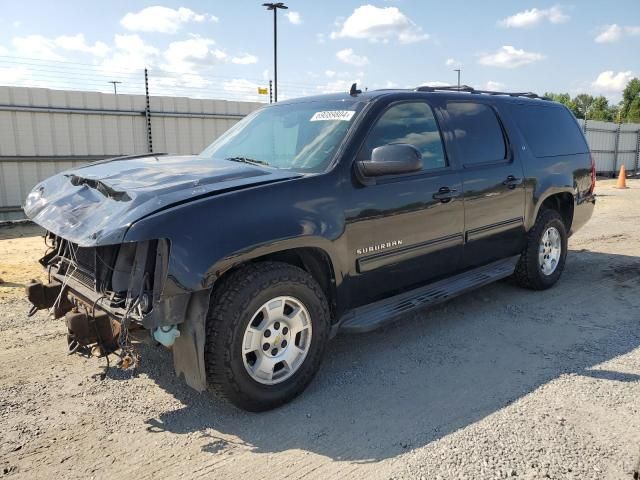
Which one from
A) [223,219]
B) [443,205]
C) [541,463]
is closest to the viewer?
[541,463]

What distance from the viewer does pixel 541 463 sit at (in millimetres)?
2713

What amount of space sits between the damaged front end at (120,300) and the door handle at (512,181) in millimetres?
3318

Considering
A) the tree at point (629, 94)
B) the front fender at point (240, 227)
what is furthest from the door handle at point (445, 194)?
the tree at point (629, 94)

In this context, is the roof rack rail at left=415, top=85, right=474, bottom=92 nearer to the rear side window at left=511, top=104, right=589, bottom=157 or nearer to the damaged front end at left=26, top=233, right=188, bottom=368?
the rear side window at left=511, top=104, right=589, bottom=157

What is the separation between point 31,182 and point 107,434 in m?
9.28

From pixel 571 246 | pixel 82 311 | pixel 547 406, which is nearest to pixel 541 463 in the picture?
pixel 547 406

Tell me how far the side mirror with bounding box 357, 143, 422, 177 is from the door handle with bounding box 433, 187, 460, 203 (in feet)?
2.06

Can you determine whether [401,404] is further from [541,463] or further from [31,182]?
[31,182]

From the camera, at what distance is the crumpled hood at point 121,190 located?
2895 mm

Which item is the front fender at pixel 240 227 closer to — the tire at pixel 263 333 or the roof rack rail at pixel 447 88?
the tire at pixel 263 333

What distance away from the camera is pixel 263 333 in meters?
3.20

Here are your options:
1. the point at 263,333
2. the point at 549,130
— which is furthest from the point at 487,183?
the point at 263,333

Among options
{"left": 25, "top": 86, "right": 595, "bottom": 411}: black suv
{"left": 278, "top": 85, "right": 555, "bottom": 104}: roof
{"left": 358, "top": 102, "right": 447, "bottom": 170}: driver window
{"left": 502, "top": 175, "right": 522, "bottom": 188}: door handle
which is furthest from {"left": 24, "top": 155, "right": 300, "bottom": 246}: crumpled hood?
{"left": 502, "top": 175, "right": 522, "bottom": 188}: door handle

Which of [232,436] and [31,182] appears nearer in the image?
[232,436]
